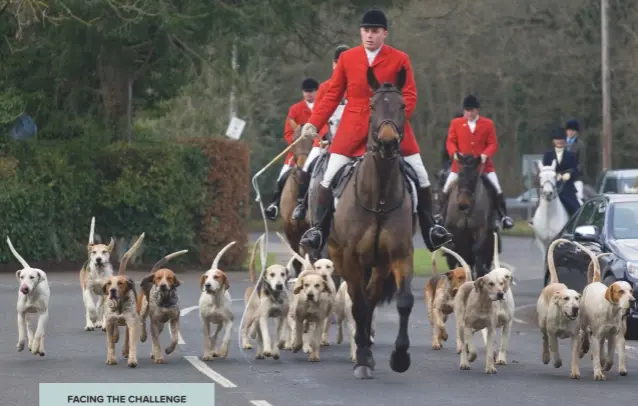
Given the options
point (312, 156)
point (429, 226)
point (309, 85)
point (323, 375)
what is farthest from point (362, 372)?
point (309, 85)

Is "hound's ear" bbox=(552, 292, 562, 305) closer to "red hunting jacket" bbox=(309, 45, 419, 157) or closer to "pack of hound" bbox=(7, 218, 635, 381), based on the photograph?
"pack of hound" bbox=(7, 218, 635, 381)

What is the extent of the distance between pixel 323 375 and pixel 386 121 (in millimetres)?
2121

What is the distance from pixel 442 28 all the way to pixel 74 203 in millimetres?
24911

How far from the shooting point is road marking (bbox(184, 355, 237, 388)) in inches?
489

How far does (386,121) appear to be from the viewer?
12414 millimetres

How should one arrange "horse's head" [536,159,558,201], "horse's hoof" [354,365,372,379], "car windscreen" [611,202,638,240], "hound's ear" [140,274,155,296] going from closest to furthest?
"horse's hoof" [354,365,372,379]
"hound's ear" [140,274,155,296]
"car windscreen" [611,202,638,240]
"horse's head" [536,159,558,201]

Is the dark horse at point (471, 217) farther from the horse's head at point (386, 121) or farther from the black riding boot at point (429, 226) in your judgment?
the horse's head at point (386, 121)

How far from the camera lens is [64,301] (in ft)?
72.0

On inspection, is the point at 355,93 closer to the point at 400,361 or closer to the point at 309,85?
the point at 400,361

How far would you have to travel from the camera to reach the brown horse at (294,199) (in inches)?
725

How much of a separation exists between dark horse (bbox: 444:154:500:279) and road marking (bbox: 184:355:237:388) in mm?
6594

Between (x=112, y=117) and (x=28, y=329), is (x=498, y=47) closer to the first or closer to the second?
(x=112, y=117)

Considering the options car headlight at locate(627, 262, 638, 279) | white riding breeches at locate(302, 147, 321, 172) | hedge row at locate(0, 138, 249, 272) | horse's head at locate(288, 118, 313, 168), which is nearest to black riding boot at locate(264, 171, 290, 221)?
horse's head at locate(288, 118, 313, 168)

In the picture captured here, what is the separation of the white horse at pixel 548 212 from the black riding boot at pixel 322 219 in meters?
9.12
